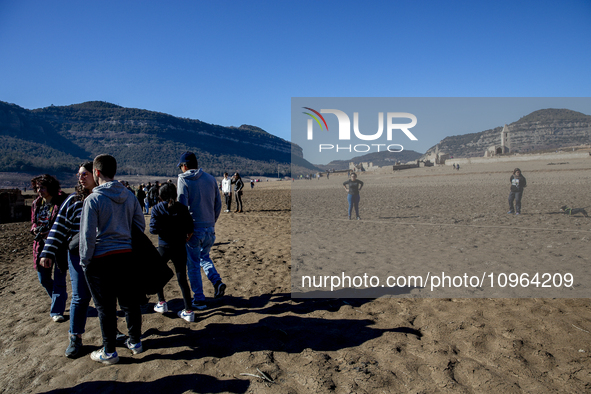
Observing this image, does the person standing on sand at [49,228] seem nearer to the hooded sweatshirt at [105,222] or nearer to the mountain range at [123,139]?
the hooded sweatshirt at [105,222]

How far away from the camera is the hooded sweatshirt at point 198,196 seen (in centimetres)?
371

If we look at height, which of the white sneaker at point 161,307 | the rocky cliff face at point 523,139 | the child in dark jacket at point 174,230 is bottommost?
the white sneaker at point 161,307

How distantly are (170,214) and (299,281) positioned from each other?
7.70ft

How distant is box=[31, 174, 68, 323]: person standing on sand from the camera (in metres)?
3.34

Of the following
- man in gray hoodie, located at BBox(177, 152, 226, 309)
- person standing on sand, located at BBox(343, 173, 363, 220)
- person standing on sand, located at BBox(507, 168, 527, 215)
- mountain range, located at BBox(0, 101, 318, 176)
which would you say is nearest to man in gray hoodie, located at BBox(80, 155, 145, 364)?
man in gray hoodie, located at BBox(177, 152, 226, 309)

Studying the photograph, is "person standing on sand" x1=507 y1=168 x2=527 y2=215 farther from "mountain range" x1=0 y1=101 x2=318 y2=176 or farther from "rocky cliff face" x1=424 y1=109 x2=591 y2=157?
"mountain range" x1=0 y1=101 x2=318 y2=176

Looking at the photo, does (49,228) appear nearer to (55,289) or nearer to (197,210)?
(55,289)

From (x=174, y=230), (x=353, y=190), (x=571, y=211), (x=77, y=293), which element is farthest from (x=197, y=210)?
(x=571, y=211)

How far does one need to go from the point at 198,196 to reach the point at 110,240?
129 centimetres

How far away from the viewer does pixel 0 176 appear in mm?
72125

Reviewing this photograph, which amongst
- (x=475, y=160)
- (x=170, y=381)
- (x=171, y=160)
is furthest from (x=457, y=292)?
(x=171, y=160)

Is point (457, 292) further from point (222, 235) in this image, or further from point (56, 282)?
point (222, 235)

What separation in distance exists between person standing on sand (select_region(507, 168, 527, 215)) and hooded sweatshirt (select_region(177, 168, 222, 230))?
33.8 ft

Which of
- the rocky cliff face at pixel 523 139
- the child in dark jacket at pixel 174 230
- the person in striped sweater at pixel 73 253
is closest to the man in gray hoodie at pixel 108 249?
the person in striped sweater at pixel 73 253
